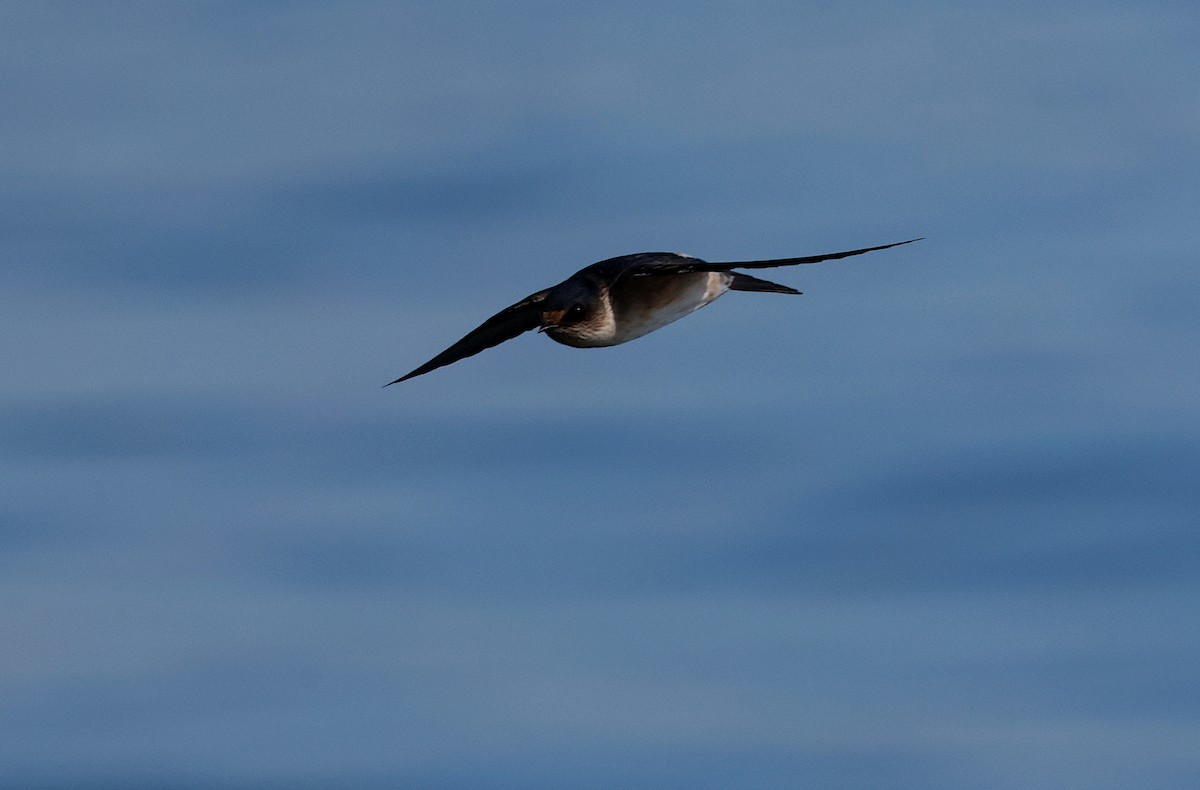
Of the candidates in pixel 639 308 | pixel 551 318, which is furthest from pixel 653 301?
pixel 551 318

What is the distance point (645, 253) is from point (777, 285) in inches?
132

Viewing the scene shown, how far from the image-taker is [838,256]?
21.7 metres

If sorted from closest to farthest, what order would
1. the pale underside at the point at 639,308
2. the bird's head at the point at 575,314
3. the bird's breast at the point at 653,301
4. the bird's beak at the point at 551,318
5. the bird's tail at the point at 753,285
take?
1. the bird's beak at the point at 551,318
2. the bird's head at the point at 575,314
3. the pale underside at the point at 639,308
4. the bird's breast at the point at 653,301
5. the bird's tail at the point at 753,285

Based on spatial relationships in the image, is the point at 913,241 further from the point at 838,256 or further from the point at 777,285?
the point at 777,285

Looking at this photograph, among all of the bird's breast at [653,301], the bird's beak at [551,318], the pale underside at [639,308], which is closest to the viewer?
the bird's beak at [551,318]

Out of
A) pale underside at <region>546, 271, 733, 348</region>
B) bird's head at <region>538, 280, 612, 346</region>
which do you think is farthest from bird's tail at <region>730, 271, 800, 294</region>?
bird's head at <region>538, 280, 612, 346</region>

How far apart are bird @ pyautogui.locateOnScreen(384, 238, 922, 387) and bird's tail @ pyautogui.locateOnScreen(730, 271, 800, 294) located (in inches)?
66.6

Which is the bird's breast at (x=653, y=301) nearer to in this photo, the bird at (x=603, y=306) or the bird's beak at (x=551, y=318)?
the bird at (x=603, y=306)

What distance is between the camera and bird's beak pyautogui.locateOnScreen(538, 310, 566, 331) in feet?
81.3

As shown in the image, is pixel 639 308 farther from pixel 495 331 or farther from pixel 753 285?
pixel 753 285

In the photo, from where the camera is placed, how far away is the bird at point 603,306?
25078 mm

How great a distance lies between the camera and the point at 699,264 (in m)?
24.1

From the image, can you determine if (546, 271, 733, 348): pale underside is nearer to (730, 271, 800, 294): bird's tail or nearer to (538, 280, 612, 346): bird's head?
(538, 280, 612, 346): bird's head

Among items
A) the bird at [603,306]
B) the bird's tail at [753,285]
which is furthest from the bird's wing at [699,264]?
the bird's tail at [753,285]
